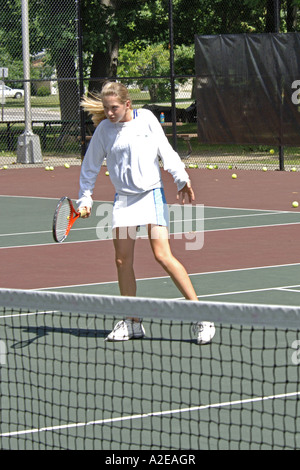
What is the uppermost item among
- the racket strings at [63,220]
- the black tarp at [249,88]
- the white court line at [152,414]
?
the racket strings at [63,220]

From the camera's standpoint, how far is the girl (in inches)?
259

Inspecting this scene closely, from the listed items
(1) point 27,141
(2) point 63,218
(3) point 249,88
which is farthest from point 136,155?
(1) point 27,141

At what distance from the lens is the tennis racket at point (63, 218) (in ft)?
22.2

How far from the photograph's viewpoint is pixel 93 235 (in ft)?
38.6

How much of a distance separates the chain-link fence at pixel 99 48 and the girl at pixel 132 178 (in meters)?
12.2

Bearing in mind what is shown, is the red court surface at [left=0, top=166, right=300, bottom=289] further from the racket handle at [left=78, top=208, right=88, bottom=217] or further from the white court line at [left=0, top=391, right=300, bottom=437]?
the white court line at [left=0, top=391, right=300, bottom=437]

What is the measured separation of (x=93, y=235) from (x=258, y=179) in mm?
6699

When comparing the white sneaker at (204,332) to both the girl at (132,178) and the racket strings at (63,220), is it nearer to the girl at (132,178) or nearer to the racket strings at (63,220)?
the girl at (132,178)

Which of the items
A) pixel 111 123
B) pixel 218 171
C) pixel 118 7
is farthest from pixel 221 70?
pixel 111 123

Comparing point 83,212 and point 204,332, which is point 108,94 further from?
point 204,332

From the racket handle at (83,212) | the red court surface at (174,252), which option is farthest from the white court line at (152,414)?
the red court surface at (174,252)

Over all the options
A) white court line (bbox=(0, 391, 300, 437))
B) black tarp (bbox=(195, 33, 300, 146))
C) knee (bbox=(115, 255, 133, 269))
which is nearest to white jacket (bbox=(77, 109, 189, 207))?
knee (bbox=(115, 255, 133, 269))

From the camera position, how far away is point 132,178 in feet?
21.6

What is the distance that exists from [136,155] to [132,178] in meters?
0.15
